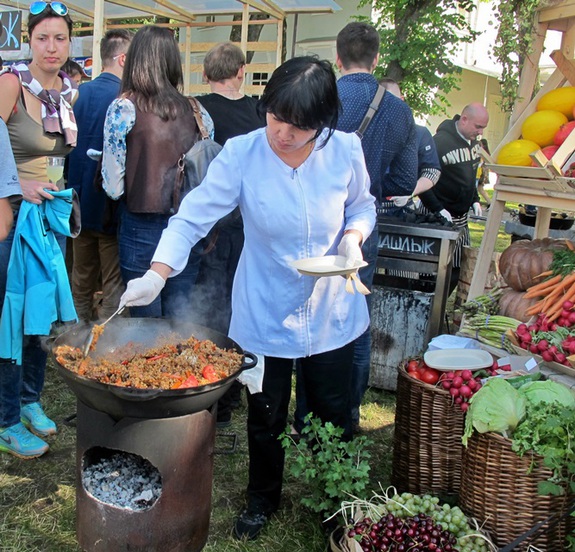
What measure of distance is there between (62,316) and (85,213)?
3.19 ft

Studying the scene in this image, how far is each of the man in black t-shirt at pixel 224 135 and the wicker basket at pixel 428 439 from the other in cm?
128

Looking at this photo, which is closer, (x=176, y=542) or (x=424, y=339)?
(x=176, y=542)

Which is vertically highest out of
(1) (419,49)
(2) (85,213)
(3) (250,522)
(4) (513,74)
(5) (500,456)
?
(1) (419,49)

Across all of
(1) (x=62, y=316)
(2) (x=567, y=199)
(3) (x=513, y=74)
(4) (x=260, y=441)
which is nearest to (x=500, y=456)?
(4) (x=260, y=441)

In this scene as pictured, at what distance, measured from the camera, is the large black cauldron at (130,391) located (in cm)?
219

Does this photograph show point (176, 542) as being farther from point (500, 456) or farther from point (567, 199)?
point (567, 199)

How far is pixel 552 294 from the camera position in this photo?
346 cm

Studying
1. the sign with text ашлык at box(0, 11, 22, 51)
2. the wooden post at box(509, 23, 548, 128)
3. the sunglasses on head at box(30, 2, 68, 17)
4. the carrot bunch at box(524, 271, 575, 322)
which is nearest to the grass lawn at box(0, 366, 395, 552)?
the carrot bunch at box(524, 271, 575, 322)

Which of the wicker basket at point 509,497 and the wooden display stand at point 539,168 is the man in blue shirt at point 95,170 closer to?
the wooden display stand at point 539,168

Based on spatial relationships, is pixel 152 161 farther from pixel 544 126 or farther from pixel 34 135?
pixel 544 126

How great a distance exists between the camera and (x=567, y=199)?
339cm

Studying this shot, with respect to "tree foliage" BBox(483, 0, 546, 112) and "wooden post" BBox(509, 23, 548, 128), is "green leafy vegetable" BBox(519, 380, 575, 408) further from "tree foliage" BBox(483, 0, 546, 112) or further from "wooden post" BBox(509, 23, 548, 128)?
"tree foliage" BBox(483, 0, 546, 112)

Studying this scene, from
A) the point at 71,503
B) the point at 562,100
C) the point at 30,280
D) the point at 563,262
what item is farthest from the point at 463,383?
the point at 30,280

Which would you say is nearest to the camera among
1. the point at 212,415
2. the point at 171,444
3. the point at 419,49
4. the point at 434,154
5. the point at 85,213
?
the point at 171,444
